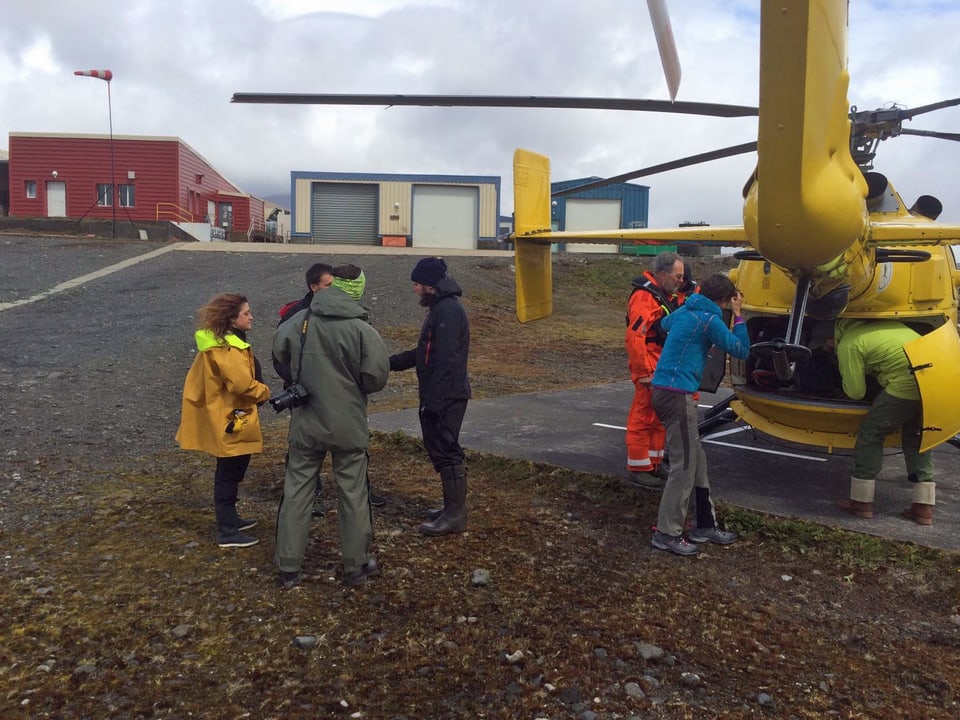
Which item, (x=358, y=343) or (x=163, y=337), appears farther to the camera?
(x=163, y=337)

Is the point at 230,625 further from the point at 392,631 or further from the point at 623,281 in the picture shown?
the point at 623,281

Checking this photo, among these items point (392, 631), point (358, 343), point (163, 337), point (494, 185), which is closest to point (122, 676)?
point (392, 631)

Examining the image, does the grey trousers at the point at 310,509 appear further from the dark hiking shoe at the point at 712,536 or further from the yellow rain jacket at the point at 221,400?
the dark hiking shoe at the point at 712,536

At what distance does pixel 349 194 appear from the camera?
3189 centimetres

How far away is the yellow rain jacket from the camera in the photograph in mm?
4422

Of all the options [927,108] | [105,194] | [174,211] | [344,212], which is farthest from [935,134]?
[105,194]

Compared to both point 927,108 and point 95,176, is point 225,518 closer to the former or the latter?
point 927,108

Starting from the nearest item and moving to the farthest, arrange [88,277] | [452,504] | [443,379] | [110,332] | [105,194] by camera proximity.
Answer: [443,379] < [452,504] < [110,332] < [88,277] < [105,194]

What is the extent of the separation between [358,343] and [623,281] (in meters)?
20.9

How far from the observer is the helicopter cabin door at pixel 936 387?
493 centimetres

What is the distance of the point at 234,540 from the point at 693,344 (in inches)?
123

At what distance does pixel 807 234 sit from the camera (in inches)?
136

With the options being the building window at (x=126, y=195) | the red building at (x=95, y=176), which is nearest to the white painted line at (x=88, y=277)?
the red building at (x=95, y=176)

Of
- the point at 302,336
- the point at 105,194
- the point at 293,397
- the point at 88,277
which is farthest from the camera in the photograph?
the point at 105,194
